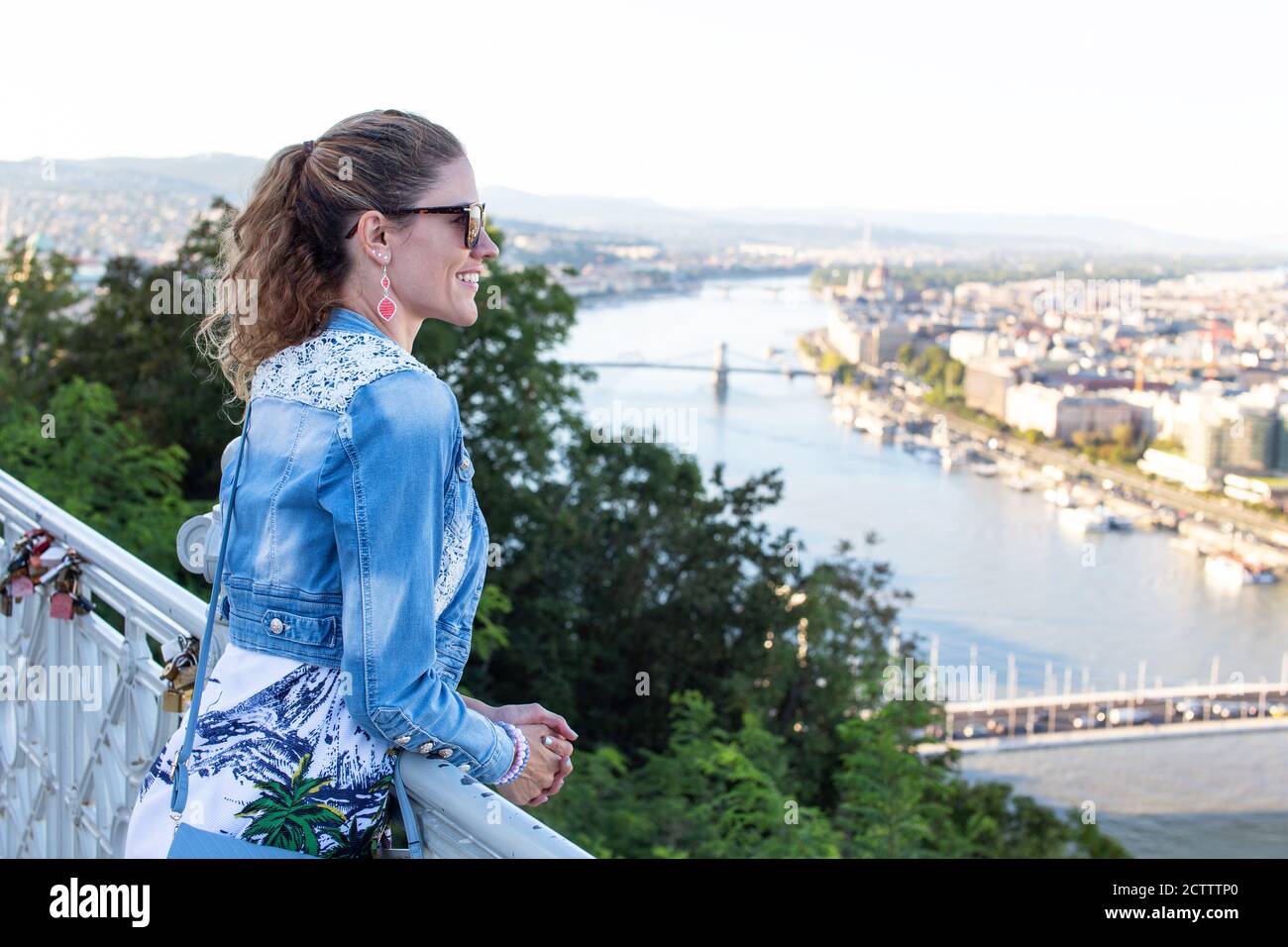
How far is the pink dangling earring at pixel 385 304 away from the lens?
0.96m

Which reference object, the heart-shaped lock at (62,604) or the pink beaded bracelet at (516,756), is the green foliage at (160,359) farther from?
the pink beaded bracelet at (516,756)

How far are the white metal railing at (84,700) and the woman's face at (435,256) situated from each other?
13.0 inches

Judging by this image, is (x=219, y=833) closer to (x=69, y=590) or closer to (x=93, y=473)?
(x=69, y=590)

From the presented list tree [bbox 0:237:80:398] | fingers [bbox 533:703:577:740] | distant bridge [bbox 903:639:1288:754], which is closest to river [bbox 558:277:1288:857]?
distant bridge [bbox 903:639:1288:754]

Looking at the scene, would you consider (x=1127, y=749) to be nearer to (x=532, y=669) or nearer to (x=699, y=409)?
(x=699, y=409)

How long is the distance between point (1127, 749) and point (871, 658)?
1556 cm

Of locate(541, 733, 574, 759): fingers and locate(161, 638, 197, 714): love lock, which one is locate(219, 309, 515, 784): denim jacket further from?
locate(161, 638, 197, 714): love lock

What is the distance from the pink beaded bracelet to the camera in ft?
3.09

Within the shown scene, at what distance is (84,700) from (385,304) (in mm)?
934

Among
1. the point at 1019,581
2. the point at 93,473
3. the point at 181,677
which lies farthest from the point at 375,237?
the point at 1019,581

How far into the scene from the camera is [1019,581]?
110 ft

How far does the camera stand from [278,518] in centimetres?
91

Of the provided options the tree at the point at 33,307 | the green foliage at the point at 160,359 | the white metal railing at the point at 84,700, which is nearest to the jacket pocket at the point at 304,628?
the white metal railing at the point at 84,700
